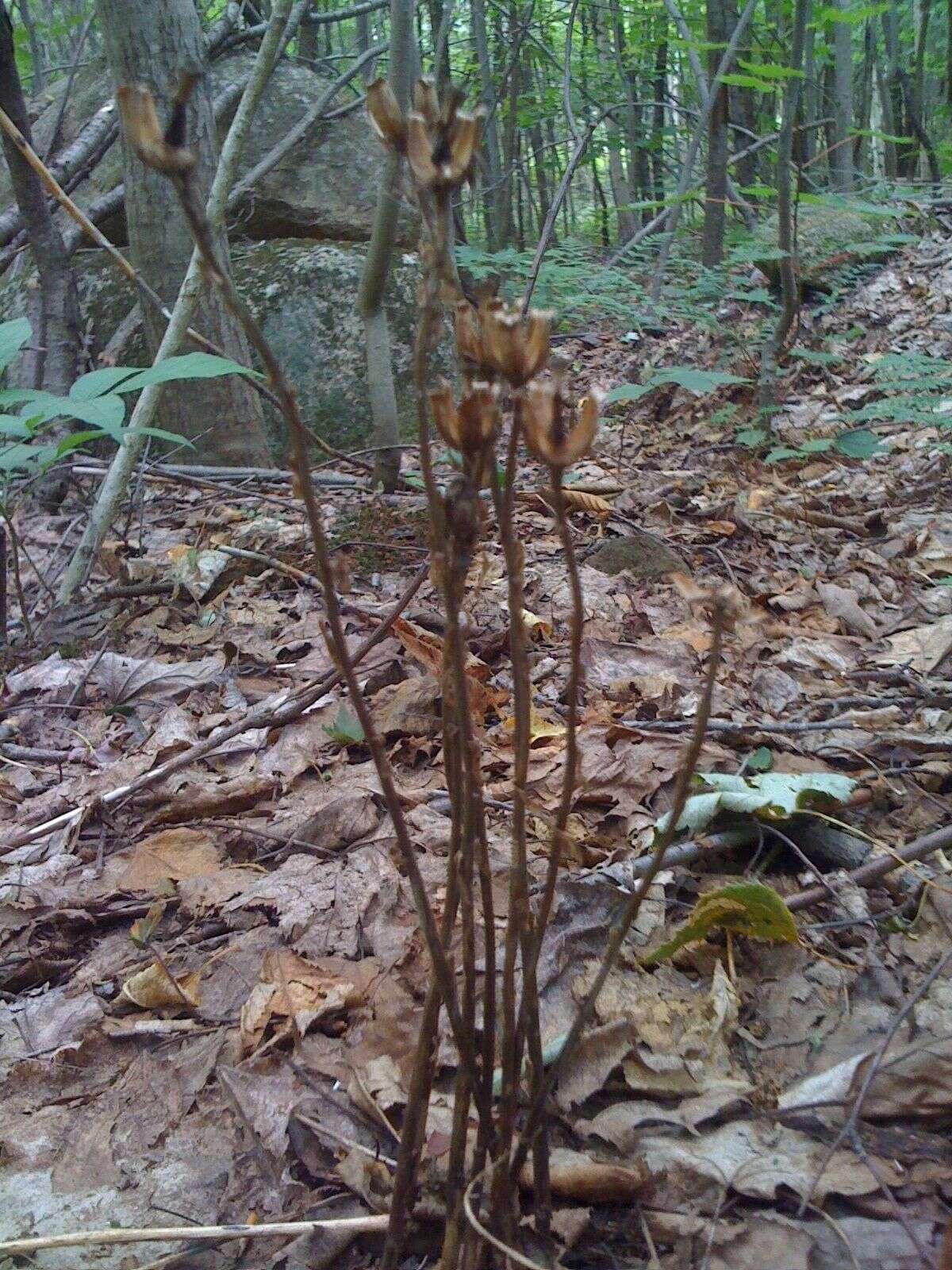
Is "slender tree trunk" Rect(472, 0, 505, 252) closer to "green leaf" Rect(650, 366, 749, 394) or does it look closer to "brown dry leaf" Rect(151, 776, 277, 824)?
"green leaf" Rect(650, 366, 749, 394)

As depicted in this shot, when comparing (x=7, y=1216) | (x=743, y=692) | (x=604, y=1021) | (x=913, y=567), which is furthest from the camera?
(x=913, y=567)

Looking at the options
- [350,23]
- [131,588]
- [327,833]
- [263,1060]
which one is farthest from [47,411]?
[350,23]

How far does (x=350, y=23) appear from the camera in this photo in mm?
18062

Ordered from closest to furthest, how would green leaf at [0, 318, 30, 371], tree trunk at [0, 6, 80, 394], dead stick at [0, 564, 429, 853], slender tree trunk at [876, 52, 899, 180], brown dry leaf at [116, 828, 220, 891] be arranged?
brown dry leaf at [116, 828, 220, 891], dead stick at [0, 564, 429, 853], green leaf at [0, 318, 30, 371], tree trunk at [0, 6, 80, 394], slender tree trunk at [876, 52, 899, 180]

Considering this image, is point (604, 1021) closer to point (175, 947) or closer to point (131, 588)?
point (175, 947)

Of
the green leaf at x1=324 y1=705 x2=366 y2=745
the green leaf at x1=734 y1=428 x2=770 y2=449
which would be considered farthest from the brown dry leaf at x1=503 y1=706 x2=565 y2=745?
the green leaf at x1=734 y1=428 x2=770 y2=449

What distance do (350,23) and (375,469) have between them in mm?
18516

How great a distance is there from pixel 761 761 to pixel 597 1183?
36.4 inches

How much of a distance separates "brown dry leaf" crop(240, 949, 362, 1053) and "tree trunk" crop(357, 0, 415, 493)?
2034 millimetres

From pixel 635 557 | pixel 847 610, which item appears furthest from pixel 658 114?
pixel 847 610

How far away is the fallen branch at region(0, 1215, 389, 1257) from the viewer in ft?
3.30

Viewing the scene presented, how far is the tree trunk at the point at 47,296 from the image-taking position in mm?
3061

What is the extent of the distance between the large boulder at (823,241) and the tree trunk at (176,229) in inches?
138

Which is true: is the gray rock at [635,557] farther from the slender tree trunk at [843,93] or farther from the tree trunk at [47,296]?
the slender tree trunk at [843,93]
